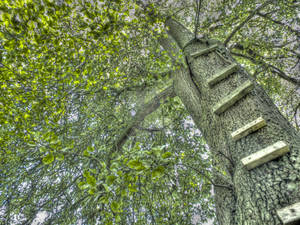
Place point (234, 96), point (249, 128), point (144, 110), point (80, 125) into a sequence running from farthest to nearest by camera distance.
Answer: point (144, 110), point (80, 125), point (234, 96), point (249, 128)

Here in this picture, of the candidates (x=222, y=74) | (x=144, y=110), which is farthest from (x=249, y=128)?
(x=144, y=110)

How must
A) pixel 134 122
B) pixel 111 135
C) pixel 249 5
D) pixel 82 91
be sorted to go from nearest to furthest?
pixel 82 91 < pixel 111 135 < pixel 134 122 < pixel 249 5

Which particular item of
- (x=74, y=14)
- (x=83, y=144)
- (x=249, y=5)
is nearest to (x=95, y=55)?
(x=74, y=14)

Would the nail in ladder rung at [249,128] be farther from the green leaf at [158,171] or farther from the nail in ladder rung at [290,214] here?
the green leaf at [158,171]

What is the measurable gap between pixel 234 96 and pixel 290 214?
1.11 metres

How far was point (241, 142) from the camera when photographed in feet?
4.53

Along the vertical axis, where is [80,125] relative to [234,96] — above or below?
above

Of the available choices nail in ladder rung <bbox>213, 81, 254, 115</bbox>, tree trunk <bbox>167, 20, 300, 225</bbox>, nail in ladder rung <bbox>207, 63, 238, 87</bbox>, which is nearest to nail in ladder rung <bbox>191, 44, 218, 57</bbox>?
tree trunk <bbox>167, 20, 300, 225</bbox>

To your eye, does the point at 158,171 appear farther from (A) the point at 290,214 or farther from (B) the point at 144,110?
(B) the point at 144,110

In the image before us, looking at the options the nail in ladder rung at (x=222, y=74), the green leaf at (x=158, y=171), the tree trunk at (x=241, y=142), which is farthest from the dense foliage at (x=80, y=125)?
the nail in ladder rung at (x=222, y=74)

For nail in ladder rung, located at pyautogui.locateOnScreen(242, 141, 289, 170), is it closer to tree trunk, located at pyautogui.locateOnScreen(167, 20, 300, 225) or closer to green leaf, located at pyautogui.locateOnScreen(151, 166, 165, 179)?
tree trunk, located at pyautogui.locateOnScreen(167, 20, 300, 225)

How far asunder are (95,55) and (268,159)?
284cm

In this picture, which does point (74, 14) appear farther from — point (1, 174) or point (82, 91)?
point (1, 174)

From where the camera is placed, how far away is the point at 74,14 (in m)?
2.37
